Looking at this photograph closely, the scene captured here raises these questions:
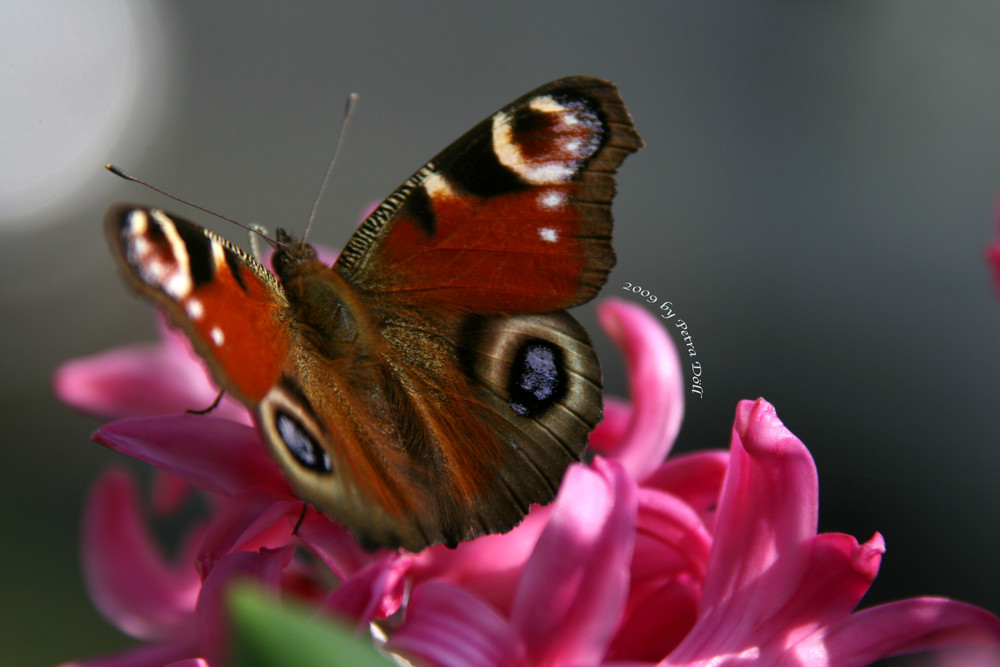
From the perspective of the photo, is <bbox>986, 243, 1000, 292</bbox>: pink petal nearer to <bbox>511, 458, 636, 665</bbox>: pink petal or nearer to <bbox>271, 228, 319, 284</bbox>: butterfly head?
<bbox>511, 458, 636, 665</bbox>: pink petal

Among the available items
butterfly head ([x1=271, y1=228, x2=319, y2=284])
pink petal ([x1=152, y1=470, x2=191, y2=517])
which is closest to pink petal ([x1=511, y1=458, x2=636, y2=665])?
butterfly head ([x1=271, y1=228, x2=319, y2=284])

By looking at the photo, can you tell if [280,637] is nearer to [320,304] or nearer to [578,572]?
[578,572]

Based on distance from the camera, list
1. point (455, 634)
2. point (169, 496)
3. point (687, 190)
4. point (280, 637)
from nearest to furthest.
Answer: point (280, 637) → point (455, 634) → point (169, 496) → point (687, 190)

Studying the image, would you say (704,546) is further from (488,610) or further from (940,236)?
(940,236)

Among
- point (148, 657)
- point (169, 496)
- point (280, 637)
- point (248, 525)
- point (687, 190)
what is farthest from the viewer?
point (687, 190)

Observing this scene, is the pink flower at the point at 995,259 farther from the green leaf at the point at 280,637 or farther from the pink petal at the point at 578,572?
the green leaf at the point at 280,637

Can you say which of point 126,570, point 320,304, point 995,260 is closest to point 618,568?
point 995,260

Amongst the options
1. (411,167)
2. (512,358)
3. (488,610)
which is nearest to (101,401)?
(512,358)

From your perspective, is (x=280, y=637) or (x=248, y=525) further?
(x=248, y=525)
